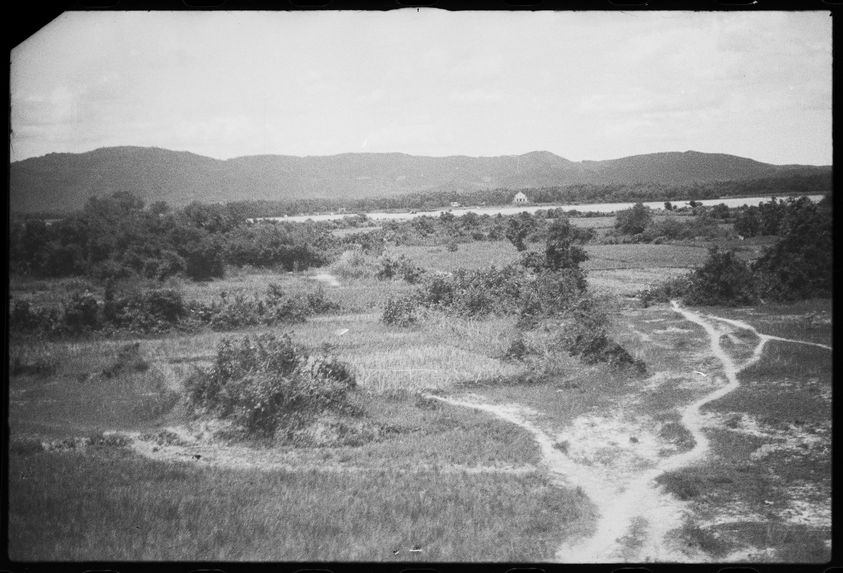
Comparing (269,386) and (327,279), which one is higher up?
(327,279)

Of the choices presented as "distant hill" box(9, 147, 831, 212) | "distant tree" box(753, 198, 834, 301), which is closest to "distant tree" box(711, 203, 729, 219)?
"distant hill" box(9, 147, 831, 212)

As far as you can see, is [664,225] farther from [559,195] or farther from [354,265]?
[354,265]

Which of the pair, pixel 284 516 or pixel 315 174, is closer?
pixel 284 516

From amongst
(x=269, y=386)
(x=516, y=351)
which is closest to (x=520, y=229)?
(x=516, y=351)

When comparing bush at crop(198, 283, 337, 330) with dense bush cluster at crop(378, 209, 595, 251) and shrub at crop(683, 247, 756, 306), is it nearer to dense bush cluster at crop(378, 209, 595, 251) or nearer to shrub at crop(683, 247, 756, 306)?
dense bush cluster at crop(378, 209, 595, 251)
